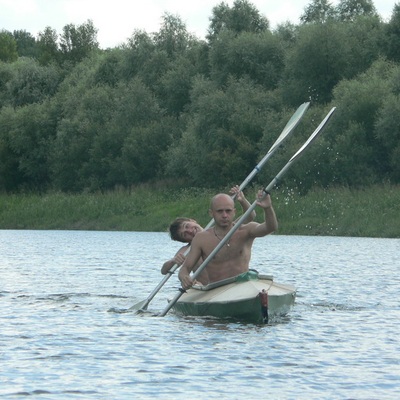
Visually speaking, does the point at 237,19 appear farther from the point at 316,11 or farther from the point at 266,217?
the point at 266,217

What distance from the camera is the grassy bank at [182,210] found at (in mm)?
47188

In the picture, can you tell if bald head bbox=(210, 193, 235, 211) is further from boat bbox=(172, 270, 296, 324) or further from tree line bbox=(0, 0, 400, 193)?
tree line bbox=(0, 0, 400, 193)

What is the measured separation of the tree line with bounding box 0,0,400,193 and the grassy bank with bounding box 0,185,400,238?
1.97 meters

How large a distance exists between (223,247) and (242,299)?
3.53 feet

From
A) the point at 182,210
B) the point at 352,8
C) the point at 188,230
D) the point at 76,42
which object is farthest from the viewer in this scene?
the point at 76,42

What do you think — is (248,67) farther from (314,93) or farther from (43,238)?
(43,238)

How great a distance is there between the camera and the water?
1141cm

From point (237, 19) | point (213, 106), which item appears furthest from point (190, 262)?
point (237, 19)

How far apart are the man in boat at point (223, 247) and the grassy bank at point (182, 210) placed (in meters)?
29.9

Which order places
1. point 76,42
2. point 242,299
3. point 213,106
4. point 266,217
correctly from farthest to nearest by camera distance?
point 76,42 < point 213,106 < point 242,299 < point 266,217

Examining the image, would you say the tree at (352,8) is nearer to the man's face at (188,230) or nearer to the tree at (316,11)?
the tree at (316,11)

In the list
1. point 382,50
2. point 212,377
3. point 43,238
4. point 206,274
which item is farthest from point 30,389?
point 382,50

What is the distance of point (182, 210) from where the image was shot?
5662cm

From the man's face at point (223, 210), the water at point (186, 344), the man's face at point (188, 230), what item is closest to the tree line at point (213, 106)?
the water at point (186, 344)
